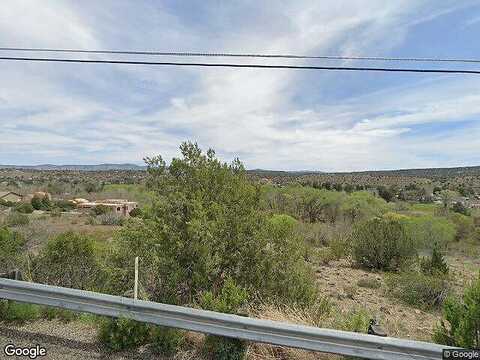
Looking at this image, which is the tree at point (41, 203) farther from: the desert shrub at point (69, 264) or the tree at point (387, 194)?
the desert shrub at point (69, 264)

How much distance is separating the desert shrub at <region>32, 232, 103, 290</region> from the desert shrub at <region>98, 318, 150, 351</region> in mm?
3992

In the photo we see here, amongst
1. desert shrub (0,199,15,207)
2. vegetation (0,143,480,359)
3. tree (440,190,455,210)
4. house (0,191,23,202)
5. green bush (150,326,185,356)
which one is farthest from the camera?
house (0,191,23,202)

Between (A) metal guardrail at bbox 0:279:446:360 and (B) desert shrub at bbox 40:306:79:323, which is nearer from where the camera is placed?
(A) metal guardrail at bbox 0:279:446:360

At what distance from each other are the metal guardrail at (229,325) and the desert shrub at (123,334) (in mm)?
123

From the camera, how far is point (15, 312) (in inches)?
227

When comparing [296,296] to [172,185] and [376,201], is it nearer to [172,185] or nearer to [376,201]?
[172,185]

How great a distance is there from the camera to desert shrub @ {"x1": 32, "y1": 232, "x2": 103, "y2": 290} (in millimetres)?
9375

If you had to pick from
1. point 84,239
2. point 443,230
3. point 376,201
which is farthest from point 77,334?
point 376,201

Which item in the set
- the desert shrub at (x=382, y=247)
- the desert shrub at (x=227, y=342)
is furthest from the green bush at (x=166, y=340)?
the desert shrub at (x=382, y=247)

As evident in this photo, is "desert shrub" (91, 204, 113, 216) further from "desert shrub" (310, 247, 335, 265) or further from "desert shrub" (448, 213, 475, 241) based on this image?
"desert shrub" (448, 213, 475, 241)

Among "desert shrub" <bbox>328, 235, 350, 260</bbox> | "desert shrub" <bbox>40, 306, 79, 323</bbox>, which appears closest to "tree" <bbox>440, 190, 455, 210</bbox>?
"desert shrub" <bbox>328, 235, 350, 260</bbox>

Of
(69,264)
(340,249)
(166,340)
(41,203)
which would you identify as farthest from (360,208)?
(41,203)

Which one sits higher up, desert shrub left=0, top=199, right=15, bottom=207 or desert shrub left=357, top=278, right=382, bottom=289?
desert shrub left=357, top=278, right=382, bottom=289

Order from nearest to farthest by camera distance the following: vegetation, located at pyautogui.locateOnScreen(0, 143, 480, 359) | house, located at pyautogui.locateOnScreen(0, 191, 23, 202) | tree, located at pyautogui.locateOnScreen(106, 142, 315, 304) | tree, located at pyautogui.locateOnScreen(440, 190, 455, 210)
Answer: vegetation, located at pyautogui.locateOnScreen(0, 143, 480, 359)
tree, located at pyautogui.locateOnScreen(106, 142, 315, 304)
tree, located at pyautogui.locateOnScreen(440, 190, 455, 210)
house, located at pyautogui.locateOnScreen(0, 191, 23, 202)
